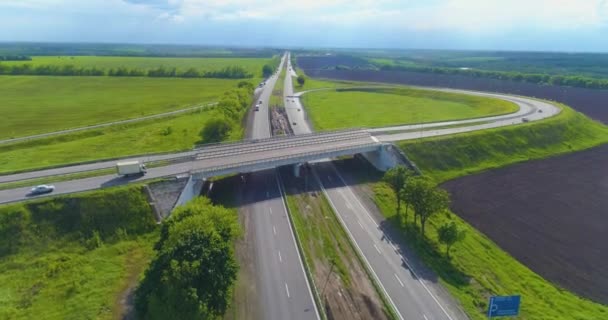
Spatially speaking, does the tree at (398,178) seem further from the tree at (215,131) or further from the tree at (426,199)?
the tree at (215,131)

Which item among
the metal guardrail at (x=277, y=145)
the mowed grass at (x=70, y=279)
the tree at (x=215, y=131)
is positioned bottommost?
the mowed grass at (x=70, y=279)

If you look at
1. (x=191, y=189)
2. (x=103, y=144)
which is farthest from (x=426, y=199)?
(x=103, y=144)

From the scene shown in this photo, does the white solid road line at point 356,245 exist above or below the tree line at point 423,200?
below

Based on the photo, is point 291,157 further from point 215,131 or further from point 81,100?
point 81,100

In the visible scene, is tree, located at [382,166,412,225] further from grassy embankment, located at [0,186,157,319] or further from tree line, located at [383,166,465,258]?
grassy embankment, located at [0,186,157,319]

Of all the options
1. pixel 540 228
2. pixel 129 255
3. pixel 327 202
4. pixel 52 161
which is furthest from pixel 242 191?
pixel 540 228

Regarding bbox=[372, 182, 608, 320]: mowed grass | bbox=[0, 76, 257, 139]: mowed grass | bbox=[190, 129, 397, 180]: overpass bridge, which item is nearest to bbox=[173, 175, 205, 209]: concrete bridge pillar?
bbox=[190, 129, 397, 180]: overpass bridge

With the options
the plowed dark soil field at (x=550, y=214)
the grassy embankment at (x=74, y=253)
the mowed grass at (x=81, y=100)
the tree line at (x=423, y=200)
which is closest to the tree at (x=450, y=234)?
the tree line at (x=423, y=200)
